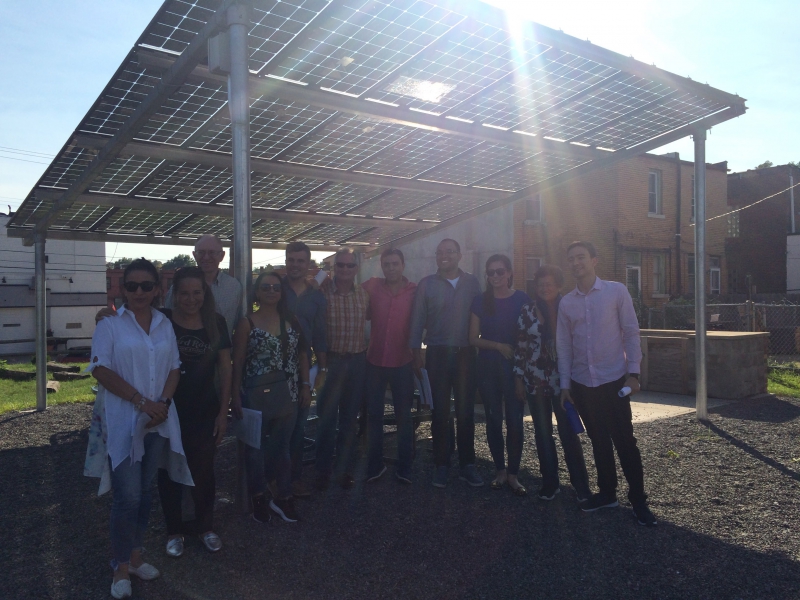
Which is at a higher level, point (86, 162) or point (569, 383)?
point (86, 162)

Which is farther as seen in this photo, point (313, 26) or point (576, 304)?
point (313, 26)

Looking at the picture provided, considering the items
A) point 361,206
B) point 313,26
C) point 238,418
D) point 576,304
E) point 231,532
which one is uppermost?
point 313,26

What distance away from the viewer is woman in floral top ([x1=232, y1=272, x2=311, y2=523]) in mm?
4652

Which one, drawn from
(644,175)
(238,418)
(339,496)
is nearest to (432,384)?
(339,496)

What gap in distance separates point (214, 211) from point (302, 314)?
5.22 m

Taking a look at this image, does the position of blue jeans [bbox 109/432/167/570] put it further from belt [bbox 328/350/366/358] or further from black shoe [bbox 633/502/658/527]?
black shoe [bbox 633/502/658/527]

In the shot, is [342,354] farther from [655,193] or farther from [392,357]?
[655,193]

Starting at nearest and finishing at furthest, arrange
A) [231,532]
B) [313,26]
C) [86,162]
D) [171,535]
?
[171,535] → [231,532] → [313,26] → [86,162]

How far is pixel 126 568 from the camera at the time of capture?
3.69 m

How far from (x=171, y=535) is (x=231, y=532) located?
18.0 inches

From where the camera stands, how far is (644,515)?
4.61 meters

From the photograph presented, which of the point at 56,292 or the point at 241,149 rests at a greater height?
the point at 241,149

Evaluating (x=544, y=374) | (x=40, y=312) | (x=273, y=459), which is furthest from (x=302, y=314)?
(x=40, y=312)

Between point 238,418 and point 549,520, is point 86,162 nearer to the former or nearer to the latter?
point 238,418
